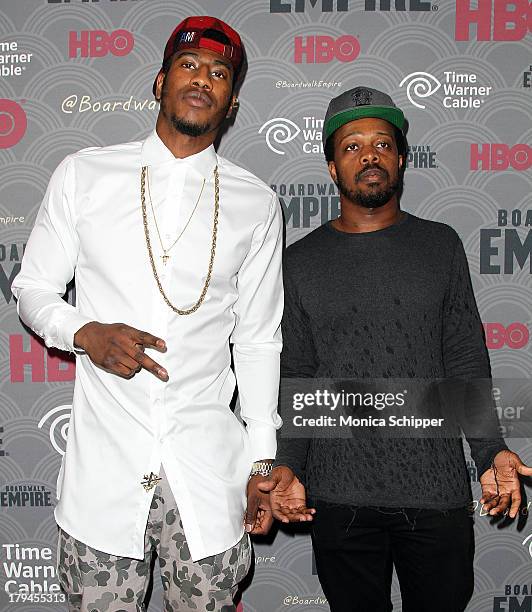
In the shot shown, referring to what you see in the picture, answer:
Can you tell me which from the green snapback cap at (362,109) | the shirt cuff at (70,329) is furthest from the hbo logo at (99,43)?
the shirt cuff at (70,329)

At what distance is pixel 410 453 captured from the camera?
1.73m

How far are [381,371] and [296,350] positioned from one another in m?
0.25

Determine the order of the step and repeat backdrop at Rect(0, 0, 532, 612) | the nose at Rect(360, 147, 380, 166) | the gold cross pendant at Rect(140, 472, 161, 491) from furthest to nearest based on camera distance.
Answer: the step and repeat backdrop at Rect(0, 0, 532, 612) → the nose at Rect(360, 147, 380, 166) → the gold cross pendant at Rect(140, 472, 161, 491)

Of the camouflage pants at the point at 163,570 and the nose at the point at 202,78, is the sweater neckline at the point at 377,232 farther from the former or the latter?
the camouflage pants at the point at 163,570

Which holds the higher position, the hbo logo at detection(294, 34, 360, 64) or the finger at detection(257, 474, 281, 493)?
the hbo logo at detection(294, 34, 360, 64)

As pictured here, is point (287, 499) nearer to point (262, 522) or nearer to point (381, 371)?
point (262, 522)

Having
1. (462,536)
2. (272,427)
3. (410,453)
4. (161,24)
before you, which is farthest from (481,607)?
(161,24)

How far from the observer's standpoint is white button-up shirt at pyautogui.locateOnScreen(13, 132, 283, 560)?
153 centimetres

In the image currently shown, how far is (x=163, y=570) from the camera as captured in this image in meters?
1.62

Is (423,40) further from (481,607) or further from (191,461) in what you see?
(481,607)

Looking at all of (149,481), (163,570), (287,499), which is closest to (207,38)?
(149,481)

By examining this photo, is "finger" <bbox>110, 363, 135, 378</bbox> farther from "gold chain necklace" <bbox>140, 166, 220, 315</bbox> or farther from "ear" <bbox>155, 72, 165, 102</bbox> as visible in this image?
"ear" <bbox>155, 72, 165, 102</bbox>

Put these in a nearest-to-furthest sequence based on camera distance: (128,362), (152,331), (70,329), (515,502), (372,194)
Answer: (128,362)
(70,329)
(152,331)
(515,502)
(372,194)

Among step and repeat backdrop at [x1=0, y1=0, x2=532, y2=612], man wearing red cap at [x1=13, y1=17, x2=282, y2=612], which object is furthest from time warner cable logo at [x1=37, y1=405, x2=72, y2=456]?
man wearing red cap at [x1=13, y1=17, x2=282, y2=612]
